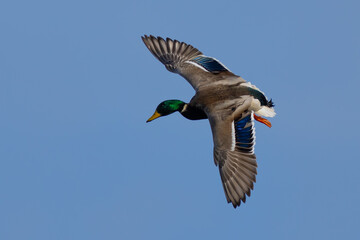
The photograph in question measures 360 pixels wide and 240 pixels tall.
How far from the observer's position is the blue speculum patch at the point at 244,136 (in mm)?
16734

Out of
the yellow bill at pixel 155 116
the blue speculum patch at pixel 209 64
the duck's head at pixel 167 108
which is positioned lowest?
the yellow bill at pixel 155 116

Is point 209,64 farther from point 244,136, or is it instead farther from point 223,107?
point 244,136

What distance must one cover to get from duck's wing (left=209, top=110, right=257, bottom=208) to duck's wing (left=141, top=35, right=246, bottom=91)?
2087 millimetres

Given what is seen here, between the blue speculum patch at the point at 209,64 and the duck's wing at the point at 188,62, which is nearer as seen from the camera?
the duck's wing at the point at 188,62

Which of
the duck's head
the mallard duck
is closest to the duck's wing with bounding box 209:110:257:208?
the mallard duck

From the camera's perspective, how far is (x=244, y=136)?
55.3ft

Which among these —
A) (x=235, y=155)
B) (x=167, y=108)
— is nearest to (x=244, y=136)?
(x=235, y=155)

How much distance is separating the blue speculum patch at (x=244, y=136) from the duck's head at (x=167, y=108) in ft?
7.46

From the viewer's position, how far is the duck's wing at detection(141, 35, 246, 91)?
62.9ft

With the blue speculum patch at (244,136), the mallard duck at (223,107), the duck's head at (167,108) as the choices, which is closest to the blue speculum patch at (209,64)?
the mallard duck at (223,107)

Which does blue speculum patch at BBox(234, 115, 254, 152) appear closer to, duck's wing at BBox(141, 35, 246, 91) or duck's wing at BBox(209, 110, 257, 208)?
duck's wing at BBox(209, 110, 257, 208)

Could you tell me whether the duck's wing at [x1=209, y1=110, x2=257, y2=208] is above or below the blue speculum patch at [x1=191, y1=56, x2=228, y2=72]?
below

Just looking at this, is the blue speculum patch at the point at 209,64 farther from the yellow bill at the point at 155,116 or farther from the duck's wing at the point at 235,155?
the duck's wing at the point at 235,155

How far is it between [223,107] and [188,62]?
3.20 metres
